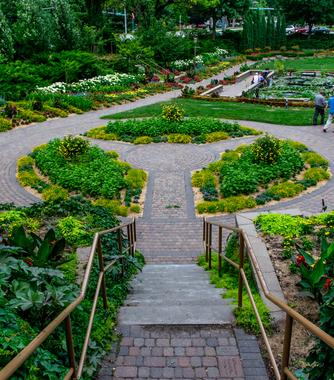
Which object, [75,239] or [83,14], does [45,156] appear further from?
[83,14]

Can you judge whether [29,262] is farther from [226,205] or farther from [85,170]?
[85,170]

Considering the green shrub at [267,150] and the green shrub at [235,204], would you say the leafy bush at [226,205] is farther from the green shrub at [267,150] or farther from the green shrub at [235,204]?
the green shrub at [267,150]

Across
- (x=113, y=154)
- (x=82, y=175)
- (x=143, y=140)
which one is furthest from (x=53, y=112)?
(x=82, y=175)

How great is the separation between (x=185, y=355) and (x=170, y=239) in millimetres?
5870

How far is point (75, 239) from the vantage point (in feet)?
22.7

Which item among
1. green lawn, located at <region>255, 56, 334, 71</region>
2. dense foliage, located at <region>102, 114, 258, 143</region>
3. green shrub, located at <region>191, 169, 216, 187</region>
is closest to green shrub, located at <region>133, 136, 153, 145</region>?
dense foliage, located at <region>102, 114, 258, 143</region>

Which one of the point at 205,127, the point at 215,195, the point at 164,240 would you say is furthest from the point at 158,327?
the point at 205,127

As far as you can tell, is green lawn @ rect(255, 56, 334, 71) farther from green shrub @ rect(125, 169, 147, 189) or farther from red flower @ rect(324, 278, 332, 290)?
red flower @ rect(324, 278, 332, 290)

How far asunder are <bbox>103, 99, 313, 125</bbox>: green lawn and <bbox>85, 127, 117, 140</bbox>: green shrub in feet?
9.18

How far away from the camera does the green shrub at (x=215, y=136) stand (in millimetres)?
16781

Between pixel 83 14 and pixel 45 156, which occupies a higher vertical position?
pixel 83 14

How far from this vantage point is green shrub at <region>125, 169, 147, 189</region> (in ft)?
41.2

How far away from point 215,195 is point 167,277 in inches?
199

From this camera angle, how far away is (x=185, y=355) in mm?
4129
